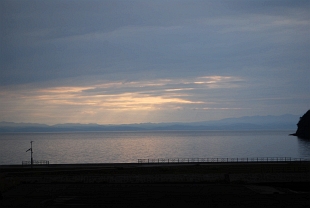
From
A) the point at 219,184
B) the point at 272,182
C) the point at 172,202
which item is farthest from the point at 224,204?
the point at 272,182

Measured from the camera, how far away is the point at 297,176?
42469 millimetres

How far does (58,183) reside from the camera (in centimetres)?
4191

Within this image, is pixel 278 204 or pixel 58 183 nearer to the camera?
pixel 278 204

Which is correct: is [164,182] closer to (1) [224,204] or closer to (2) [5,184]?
(1) [224,204]

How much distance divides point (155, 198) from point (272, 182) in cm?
1522

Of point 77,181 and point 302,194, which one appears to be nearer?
point 302,194

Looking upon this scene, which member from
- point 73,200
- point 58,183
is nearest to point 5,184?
point 58,183

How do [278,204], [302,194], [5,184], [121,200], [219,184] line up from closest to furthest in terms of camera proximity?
[278,204] → [121,200] → [302,194] → [5,184] → [219,184]

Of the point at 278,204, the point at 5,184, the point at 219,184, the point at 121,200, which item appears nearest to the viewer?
the point at 278,204

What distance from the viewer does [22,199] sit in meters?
32.0

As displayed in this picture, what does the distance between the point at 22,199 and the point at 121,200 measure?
790 centimetres

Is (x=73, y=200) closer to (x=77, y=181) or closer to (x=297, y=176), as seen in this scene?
(x=77, y=181)

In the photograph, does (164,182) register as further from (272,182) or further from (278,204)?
(278,204)

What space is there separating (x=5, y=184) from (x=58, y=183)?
19.0 feet
